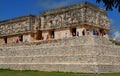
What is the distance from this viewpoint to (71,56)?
2330 cm

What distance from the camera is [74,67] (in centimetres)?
2289

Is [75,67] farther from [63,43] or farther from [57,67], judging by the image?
[63,43]

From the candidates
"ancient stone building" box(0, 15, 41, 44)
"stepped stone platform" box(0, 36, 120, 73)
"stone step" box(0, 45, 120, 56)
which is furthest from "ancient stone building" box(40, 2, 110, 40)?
"stone step" box(0, 45, 120, 56)

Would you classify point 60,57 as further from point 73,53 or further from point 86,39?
point 86,39

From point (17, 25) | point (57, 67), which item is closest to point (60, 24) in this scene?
point (17, 25)

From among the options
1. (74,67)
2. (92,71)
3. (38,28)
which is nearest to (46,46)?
(74,67)

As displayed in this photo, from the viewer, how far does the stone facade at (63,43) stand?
74.5 ft

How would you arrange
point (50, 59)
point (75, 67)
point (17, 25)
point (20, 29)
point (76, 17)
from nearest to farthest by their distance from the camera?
point (75, 67)
point (50, 59)
point (76, 17)
point (20, 29)
point (17, 25)

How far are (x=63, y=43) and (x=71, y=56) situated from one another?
1.65 meters

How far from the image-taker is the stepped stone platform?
2244 cm

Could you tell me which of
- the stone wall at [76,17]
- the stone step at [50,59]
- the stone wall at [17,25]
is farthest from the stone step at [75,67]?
the stone wall at [17,25]

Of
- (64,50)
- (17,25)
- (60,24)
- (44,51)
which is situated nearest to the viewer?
(64,50)

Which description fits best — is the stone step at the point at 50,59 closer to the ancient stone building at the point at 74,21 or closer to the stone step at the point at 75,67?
the stone step at the point at 75,67

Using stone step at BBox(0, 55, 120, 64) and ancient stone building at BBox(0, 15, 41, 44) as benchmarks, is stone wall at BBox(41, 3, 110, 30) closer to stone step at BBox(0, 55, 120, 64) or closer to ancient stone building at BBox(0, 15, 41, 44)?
ancient stone building at BBox(0, 15, 41, 44)
